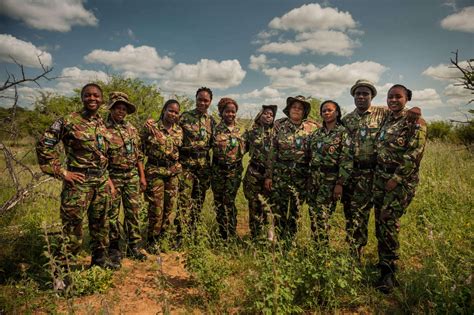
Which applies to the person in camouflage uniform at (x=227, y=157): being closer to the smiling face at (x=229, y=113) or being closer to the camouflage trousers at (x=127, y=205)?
the smiling face at (x=229, y=113)

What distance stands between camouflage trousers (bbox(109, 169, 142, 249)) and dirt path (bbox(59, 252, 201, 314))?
0.41m

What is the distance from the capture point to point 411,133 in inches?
137

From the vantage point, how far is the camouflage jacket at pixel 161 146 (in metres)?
4.80

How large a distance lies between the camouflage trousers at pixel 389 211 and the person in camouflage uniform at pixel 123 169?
11.2 ft

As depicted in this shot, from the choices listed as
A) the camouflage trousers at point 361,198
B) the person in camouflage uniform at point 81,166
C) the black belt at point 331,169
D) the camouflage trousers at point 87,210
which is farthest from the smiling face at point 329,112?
the camouflage trousers at point 87,210

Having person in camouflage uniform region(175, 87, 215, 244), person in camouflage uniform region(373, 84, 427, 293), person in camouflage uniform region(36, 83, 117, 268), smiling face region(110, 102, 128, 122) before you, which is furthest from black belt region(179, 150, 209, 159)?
person in camouflage uniform region(373, 84, 427, 293)

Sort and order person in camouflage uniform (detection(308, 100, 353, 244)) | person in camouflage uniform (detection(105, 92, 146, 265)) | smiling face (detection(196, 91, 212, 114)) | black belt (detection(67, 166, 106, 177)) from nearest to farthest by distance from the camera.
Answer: black belt (detection(67, 166, 106, 177)), person in camouflage uniform (detection(308, 100, 353, 244)), person in camouflage uniform (detection(105, 92, 146, 265)), smiling face (detection(196, 91, 212, 114))

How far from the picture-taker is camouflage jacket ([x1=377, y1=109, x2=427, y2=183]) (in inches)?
134

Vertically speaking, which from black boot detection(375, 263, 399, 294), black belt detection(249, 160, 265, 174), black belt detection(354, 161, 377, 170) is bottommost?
black boot detection(375, 263, 399, 294)

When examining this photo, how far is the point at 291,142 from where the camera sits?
4.58 meters

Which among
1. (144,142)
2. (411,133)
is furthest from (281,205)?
(144,142)

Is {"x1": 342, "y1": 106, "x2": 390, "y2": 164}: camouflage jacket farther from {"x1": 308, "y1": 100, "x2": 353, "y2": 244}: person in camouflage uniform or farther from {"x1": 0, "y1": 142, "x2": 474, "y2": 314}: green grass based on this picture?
{"x1": 0, "y1": 142, "x2": 474, "y2": 314}: green grass

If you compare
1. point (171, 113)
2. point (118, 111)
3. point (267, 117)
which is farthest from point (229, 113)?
point (118, 111)

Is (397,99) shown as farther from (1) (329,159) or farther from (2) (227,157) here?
(2) (227,157)
